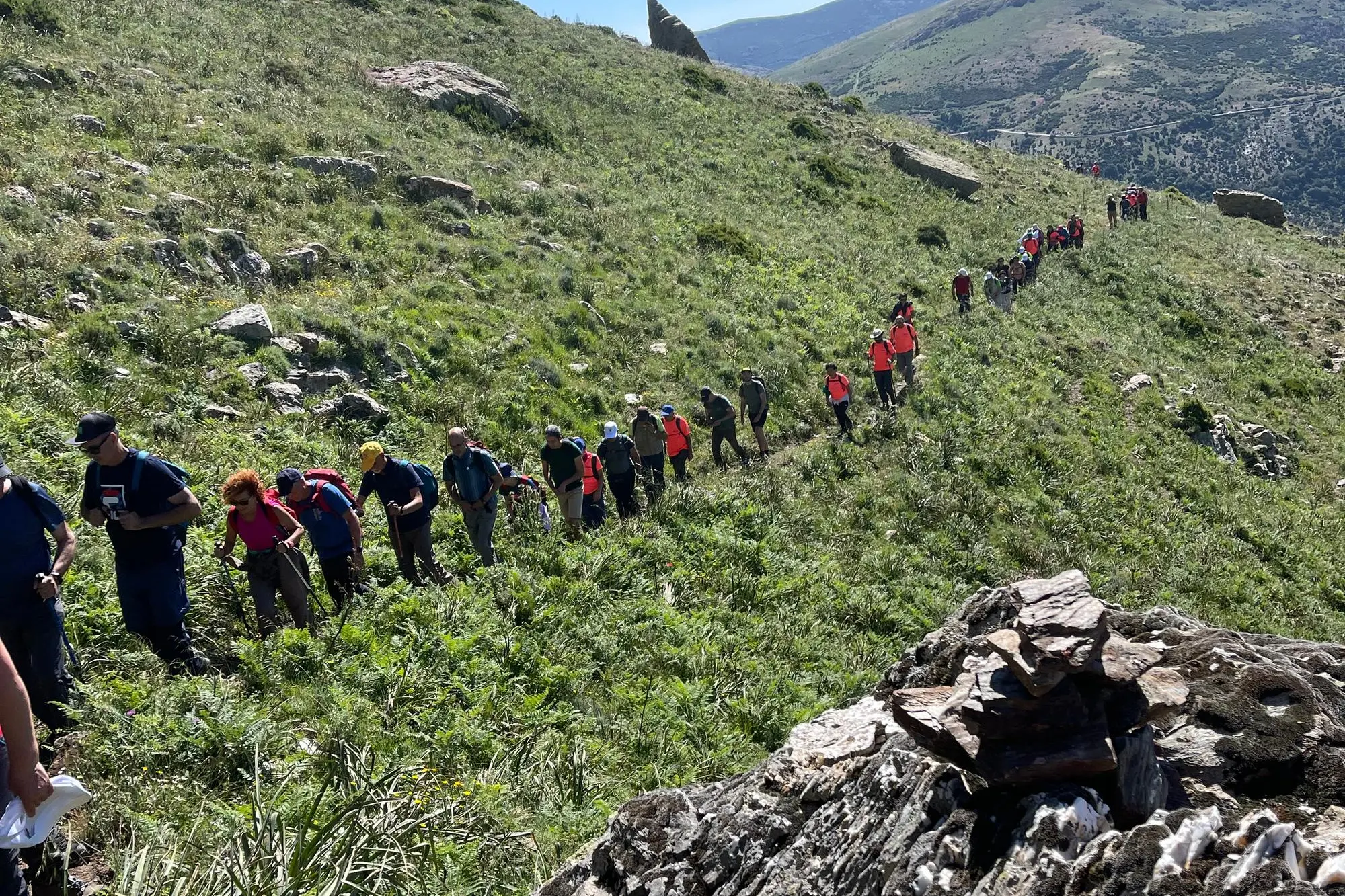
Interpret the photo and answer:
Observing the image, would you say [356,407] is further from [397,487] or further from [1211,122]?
[1211,122]

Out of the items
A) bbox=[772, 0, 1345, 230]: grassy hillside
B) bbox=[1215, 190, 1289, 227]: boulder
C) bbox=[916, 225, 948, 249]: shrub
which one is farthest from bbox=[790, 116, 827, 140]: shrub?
bbox=[772, 0, 1345, 230]: grassy hillside

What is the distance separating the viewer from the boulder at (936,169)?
114 ft

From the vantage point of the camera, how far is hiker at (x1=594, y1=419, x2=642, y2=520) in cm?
1069

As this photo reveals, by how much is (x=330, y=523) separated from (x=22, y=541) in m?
2.34

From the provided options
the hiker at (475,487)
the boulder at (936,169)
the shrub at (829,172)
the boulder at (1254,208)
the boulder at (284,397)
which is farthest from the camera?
the boulder at (1254,208)

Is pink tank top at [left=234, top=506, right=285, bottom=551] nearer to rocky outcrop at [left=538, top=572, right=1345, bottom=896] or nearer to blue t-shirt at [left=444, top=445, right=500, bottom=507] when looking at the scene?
blue t-shirt at [left=444, top=445, right=500, bottom=507]

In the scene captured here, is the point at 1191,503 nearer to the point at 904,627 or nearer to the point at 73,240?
the point at 904,627

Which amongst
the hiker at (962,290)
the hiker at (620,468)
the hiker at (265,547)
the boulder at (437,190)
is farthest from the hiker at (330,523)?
the hiker at (962,290)

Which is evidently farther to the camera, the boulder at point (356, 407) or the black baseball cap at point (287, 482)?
the boulder at point (356, 407)

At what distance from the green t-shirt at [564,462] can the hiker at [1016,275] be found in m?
19.7

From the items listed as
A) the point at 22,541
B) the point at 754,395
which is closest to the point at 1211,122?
the point at 754,395

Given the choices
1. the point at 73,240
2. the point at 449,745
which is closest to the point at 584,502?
the point at 449,745

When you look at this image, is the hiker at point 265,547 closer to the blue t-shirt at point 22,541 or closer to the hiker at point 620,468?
the blue t-shirt at point 22,541

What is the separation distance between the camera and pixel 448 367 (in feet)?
42.8
